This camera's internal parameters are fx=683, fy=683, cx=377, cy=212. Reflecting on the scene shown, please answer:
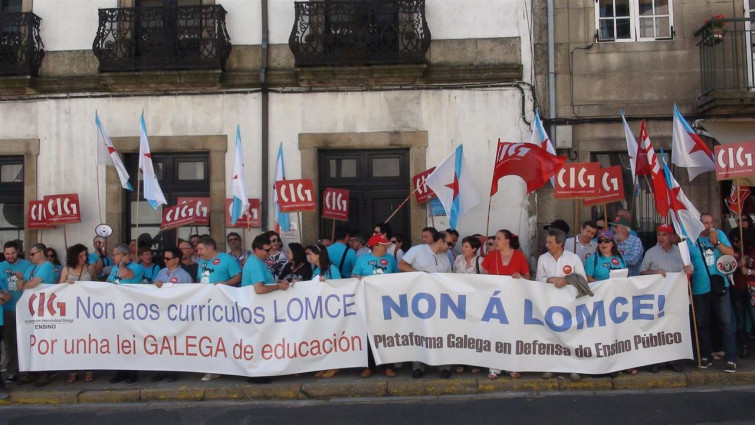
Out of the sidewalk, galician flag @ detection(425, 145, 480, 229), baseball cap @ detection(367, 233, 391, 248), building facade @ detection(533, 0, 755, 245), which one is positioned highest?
building facade @ detection(533, 0, 755, 245)

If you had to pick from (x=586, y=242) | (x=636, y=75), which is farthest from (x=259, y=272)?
(x=636, y=75)

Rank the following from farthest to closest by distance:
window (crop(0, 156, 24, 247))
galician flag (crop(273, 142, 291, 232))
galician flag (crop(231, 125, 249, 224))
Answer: window (crop(0, 156, 24, 247)), galician flag (crop(273, 142, 291, 232)), galician flag (crop(231, 125, 249, 224))

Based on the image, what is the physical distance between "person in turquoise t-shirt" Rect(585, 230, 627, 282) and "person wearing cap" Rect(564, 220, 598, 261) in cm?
67

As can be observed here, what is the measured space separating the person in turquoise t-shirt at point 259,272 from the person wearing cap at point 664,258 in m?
4.21

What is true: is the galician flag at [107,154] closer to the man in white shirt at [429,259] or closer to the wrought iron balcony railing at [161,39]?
the wrought iron balcony railing at [161,39]

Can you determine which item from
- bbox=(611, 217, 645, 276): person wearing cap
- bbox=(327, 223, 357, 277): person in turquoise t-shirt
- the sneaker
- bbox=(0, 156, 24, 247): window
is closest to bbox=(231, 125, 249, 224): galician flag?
bbox=(327, 223, 357, 277): person in turquoise t-shirt

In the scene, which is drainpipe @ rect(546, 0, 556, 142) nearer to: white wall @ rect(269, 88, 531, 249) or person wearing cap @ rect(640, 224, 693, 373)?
white wall @ rect(269, 88, 531, 249)

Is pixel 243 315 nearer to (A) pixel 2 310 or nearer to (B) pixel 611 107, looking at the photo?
(A) pixel 2 310

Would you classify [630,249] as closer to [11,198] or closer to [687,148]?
[687,148]

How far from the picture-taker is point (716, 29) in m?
9.96

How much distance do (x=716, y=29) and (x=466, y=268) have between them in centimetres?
552

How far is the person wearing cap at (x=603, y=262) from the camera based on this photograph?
766 centimetres

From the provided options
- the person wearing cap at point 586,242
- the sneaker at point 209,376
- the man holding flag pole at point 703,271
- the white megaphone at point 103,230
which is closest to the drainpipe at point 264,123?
the white megaphone at point 103,230

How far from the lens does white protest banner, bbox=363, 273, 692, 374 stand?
7.32 meters
